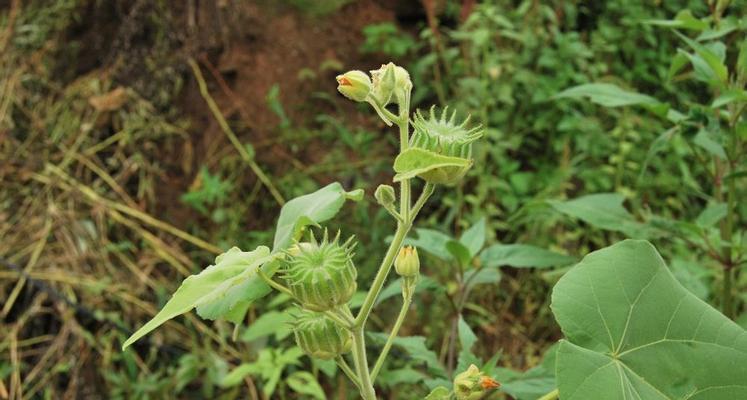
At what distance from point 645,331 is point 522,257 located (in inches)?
21.3

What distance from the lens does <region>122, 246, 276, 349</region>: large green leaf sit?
62 centimetres

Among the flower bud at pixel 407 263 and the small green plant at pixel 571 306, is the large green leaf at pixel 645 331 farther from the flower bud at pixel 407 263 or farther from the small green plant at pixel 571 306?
the flower bud at pixel 407 263

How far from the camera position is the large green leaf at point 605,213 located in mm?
1226

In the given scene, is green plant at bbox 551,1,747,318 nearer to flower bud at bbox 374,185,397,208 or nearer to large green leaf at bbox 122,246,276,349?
flower bud at bbox 374,185,397,208

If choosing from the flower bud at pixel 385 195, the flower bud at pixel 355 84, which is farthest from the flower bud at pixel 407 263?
the flower bud at pixel 355 84

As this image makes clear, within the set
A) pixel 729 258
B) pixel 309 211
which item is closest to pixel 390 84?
pixel 309 211

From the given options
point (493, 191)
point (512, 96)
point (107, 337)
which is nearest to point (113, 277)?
point (107, 337)

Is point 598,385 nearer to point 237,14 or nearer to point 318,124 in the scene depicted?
point 318,124

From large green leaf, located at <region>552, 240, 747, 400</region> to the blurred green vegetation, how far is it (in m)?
1.16

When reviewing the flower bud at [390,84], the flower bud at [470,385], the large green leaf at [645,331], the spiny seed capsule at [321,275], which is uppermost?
the flower bud at [390,84]

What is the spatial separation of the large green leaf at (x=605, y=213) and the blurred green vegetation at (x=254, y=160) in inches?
25.4

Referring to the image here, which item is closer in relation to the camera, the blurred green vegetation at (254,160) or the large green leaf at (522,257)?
the large green leaf at (522,257)

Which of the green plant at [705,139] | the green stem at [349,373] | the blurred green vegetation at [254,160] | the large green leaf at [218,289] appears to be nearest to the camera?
the large green leaf at [218,289]

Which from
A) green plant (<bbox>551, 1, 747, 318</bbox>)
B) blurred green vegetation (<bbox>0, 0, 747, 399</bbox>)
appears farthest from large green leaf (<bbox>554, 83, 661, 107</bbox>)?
blurred green vegetation (<bbox>0, 0, 747, 399</bbox>)
